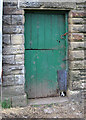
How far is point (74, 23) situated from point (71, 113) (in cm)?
233

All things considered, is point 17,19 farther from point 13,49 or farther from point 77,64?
point 77,64

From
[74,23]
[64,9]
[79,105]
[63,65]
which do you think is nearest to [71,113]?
[79,105]

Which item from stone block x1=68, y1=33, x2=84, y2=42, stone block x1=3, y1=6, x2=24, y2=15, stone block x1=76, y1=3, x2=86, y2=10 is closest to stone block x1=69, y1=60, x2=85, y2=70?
stone block x1=68, y1=33, x2=84, y2=42

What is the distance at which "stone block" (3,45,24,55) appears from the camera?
3.80m

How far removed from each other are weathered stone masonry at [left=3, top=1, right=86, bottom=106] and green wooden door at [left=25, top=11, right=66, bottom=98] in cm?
29

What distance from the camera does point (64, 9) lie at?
4043 mm

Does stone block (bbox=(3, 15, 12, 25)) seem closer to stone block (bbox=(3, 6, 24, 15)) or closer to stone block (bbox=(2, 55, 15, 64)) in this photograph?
stone block (bbox=(3, 6, 24, 15))

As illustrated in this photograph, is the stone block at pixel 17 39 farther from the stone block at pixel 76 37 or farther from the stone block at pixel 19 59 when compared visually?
the stone block at pixel 76 37

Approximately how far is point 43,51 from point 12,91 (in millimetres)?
1385

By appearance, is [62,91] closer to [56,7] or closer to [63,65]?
[63,65]

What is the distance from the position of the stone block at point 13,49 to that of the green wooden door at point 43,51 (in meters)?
0.33

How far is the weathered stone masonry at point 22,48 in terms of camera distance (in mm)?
3805

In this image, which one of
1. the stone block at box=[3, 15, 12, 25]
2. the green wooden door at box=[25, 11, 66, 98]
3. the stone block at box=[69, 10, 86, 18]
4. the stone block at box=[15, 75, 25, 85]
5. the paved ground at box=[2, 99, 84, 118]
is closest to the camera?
the paved ground at box=[2, 99, 84, 118]

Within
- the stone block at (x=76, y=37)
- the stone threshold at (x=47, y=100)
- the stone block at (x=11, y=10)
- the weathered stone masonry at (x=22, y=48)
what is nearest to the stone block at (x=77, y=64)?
the weathered stone masonry at (x=22, y=48)
